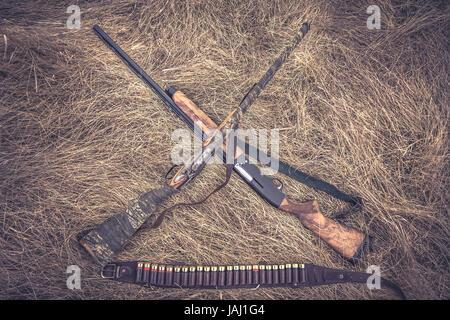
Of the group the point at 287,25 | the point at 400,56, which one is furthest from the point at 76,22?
the point at 400,56

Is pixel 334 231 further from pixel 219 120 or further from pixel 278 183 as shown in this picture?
pixel 219 120

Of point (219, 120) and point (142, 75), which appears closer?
point (142, 75)

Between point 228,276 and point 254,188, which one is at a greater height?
point 254,188

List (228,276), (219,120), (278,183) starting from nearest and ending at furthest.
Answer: (228,276)
(278,183)
(219,120)

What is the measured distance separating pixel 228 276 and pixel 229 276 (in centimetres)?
1

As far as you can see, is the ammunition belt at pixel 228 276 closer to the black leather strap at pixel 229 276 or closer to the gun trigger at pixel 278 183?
the black leather strap at pixel 229 276

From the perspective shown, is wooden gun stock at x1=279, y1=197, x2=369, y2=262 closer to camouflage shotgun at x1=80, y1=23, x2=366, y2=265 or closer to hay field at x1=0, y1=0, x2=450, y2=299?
camouflage shotgun at x1=80, y1=23, x2=366, y2=265

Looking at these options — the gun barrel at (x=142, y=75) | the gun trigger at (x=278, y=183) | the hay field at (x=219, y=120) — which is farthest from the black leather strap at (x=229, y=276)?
the gun barrel at (x=142, y=75)

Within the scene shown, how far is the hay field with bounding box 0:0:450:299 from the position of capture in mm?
3336

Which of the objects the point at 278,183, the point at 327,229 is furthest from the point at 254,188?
the point at 327,229

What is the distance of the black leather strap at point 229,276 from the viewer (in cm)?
327

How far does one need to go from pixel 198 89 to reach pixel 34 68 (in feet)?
7.74

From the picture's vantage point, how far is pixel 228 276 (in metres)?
3.26
